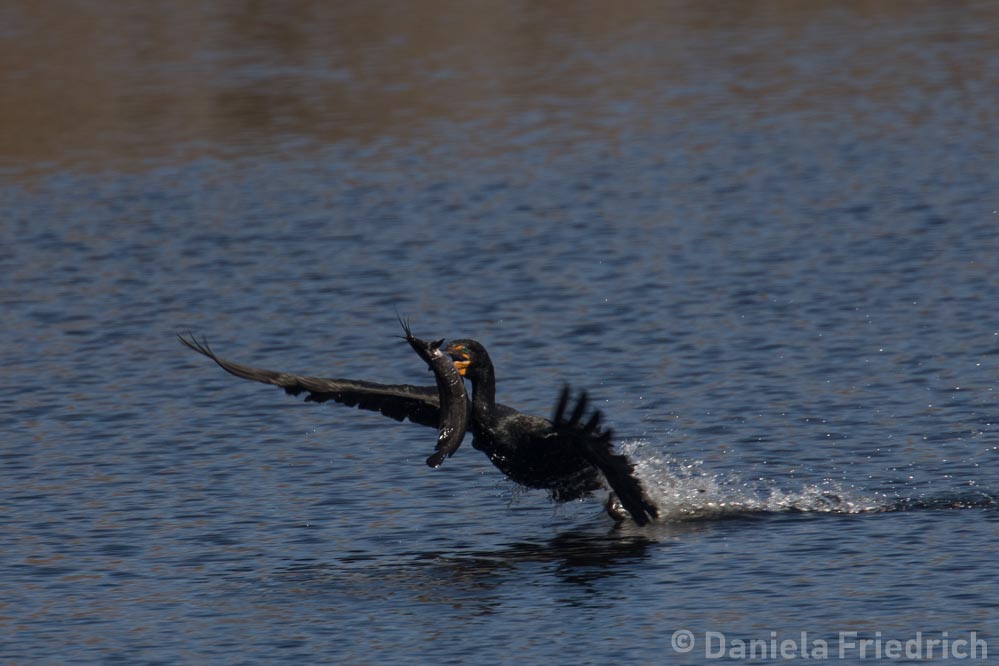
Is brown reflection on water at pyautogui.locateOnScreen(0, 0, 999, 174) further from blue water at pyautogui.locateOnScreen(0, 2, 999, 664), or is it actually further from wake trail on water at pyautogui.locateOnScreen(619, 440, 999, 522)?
wake trail on water at pyautogui.locateOnScreen(619, 440, 999, 522)

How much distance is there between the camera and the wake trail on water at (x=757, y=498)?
12.6 metres

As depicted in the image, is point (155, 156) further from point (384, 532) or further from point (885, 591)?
point (885, 591)

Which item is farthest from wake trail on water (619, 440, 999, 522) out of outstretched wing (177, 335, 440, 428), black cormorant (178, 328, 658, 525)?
outstretched wing (177, 335, 440, 428)

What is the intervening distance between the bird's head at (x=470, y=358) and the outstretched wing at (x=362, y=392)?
25 centimetres

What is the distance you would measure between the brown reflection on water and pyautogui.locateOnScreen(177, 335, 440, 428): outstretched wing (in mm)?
16374

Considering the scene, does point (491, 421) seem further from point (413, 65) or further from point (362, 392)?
point (413, 65)

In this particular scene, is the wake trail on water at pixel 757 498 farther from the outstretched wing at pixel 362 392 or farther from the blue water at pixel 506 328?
the outstretched wing at pixel 362 392

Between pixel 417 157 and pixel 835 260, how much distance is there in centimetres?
884

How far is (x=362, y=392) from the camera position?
12.8m

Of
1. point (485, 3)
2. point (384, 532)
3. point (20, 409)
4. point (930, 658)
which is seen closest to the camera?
point (930, 658)

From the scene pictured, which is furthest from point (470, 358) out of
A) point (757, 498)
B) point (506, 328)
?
point (506, 328)

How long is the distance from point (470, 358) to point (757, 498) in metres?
2.16

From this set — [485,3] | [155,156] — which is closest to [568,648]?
[155,156]

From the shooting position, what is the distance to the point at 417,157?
1093 inches
